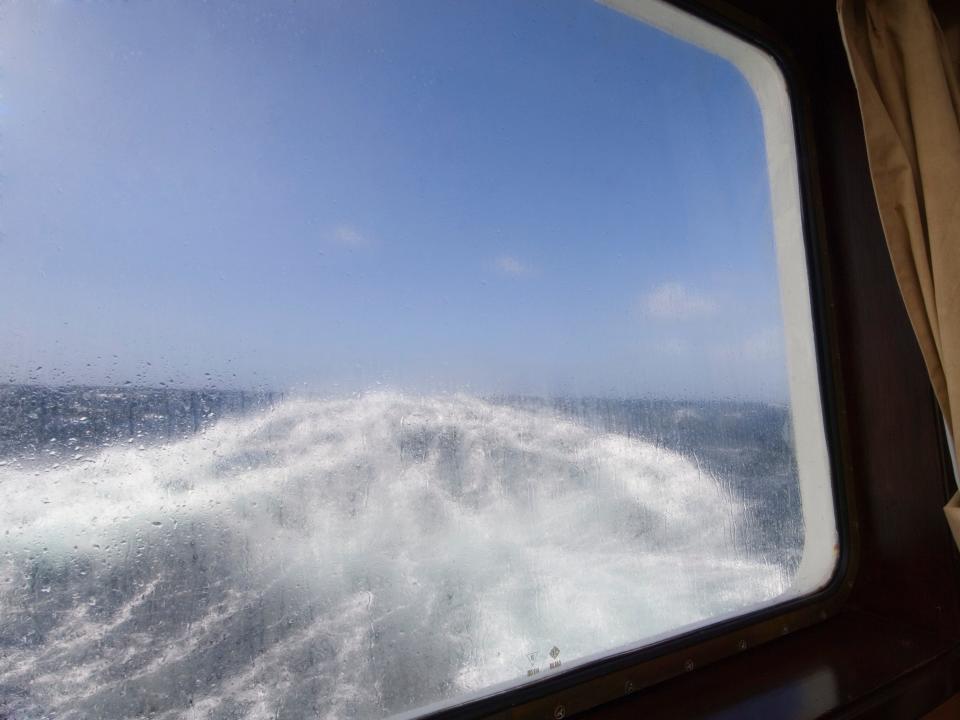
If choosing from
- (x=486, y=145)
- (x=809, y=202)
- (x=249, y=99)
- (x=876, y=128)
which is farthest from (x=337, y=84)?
(x=809, y=202)

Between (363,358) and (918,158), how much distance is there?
3.51ft

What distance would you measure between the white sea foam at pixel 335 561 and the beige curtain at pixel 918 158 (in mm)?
522

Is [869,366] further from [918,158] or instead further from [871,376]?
[918,158]

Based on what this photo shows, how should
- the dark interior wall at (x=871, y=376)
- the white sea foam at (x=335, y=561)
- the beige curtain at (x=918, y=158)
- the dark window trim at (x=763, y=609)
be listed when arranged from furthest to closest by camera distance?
the dark interior wall at (x=871, y=376)
the beige curtain at (x=918, y=158)
the dark window trim at (x=763, y=609)
the white sea foam at (x=335, y=561)

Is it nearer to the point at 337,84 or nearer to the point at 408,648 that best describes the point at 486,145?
the point at 337,84

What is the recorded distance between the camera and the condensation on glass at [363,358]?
647 millimetres

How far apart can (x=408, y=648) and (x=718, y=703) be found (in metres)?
0.53

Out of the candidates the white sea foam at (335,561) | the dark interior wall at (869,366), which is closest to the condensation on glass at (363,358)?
the white sea foam at (335,561)

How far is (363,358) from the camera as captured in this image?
2.75ft

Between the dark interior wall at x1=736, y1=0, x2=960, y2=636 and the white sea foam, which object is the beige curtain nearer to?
the dark interior wall at x1=736, y1=0, x2=960, y2=636

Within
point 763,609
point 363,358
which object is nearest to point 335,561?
point 363,358

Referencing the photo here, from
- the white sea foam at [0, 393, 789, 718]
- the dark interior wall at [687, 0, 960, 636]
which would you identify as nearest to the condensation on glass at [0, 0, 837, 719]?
the white sea foam at [0, 393, 789, 718]

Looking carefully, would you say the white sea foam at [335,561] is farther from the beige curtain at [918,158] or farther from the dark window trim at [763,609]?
the beige curtain at [918,158]

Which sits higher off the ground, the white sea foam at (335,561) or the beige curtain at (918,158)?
the beige curtain at (918,158)
